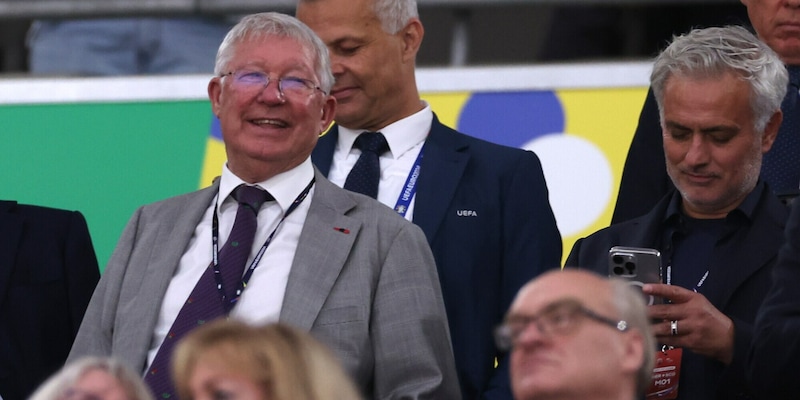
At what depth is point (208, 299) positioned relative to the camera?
446 centimetres

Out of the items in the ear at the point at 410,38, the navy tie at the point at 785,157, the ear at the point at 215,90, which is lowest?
the navy tie at the point at 785,157

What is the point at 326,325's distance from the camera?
4363 millimetres

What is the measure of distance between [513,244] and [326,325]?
0.76 m

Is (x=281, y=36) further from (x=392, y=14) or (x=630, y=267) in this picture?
(x=630, y=267)

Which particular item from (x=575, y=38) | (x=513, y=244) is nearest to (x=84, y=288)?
(x=513, y=244)

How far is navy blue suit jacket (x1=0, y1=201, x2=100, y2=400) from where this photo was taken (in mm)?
4879

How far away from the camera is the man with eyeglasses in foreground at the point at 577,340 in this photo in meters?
3.55

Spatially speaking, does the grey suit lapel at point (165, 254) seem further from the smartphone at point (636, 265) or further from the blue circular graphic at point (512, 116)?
the blue circular graphic at point (512, 116)

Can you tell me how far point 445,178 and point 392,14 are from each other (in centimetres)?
58

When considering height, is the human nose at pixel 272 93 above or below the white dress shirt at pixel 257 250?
above

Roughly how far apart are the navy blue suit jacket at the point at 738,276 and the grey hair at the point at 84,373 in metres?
1.48

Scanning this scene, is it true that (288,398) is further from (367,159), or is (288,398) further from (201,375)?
(367,159)

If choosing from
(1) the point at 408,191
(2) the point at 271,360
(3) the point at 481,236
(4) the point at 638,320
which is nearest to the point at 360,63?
(1) the point at 408,191

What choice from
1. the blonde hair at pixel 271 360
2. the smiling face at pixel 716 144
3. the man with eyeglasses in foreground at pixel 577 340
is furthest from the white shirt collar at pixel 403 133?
the blonde hair at pixel 271 360
